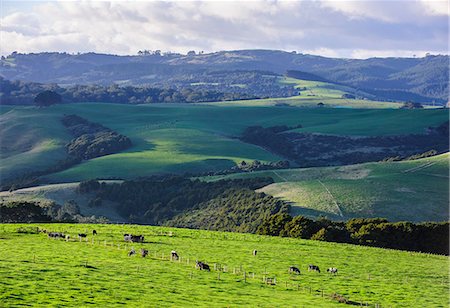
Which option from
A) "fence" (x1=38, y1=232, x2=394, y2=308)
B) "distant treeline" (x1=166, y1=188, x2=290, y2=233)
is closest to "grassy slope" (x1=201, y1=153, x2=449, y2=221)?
"distant treeline" (x1=166, y1=188, x2=290, y2=233)

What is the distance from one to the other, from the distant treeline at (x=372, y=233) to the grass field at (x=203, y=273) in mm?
8131

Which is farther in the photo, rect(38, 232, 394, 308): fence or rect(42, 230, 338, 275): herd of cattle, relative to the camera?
rect(42, 230, 338, 275): herd of cattle

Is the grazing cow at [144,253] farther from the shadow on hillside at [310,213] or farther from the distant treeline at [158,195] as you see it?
the distant treeline at [158,195]

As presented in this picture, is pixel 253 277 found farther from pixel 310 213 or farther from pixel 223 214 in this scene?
pixel 223 214

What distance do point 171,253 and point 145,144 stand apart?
484ft

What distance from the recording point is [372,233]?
78.3 meters

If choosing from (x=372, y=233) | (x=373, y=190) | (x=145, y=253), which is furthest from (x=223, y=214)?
(x=145, y=253)

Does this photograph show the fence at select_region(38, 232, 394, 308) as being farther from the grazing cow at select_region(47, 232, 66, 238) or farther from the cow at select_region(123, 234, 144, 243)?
the grazing cow at select_region(47, 232, 66, 238)

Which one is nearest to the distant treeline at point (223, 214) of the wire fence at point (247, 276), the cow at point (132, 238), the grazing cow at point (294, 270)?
the cow at point (132, 238)

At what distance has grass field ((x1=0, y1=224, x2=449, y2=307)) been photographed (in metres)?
38.0

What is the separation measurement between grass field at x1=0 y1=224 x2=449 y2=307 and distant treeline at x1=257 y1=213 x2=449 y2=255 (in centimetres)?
813

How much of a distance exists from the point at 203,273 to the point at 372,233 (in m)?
35.3

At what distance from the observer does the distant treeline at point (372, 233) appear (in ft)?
253

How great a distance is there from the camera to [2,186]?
493ft
